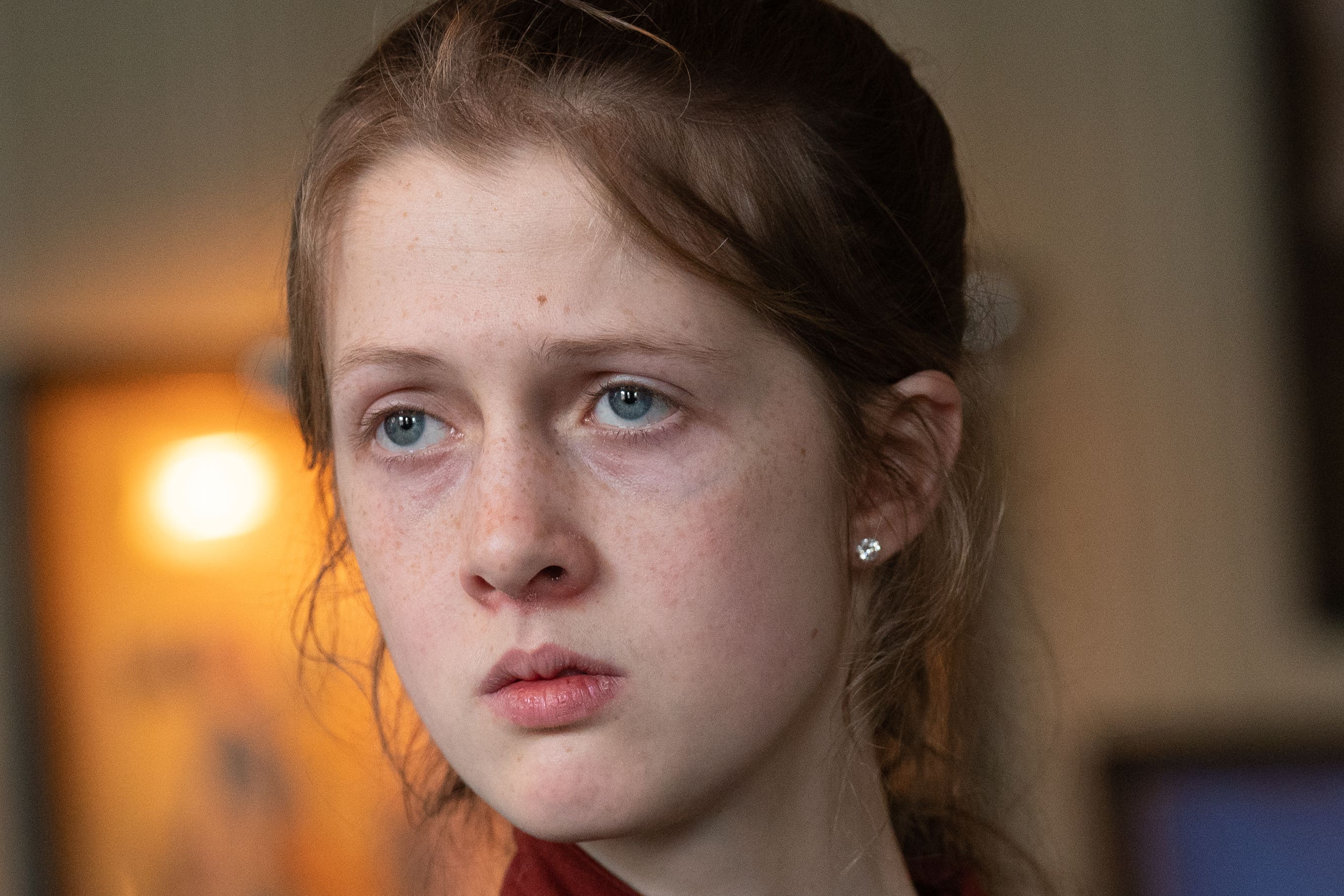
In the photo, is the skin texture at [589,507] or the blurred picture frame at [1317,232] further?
the blurred picture frame at [1317,232]

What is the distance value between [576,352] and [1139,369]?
1.38 metres

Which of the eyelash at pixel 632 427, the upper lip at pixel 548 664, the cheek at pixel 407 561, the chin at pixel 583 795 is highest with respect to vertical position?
the eyelash at pixel 632 427

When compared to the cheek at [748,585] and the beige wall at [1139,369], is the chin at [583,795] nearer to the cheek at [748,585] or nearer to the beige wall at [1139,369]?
the cheek at [748,585]

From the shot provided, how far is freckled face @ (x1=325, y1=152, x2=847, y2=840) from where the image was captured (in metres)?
0.76

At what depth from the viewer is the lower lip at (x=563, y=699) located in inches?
29.8

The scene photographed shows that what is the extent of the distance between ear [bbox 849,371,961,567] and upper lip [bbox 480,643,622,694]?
22 centimetres

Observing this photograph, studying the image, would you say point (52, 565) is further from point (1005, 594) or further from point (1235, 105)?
point (1235, 105)

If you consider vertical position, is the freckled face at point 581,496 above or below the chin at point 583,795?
above

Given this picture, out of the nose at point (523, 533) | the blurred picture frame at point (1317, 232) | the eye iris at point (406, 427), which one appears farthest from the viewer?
the blurred picture frame at point (1317, 232)

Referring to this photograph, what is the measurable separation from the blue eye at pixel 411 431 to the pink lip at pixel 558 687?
158 mm

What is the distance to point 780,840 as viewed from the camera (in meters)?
0.88

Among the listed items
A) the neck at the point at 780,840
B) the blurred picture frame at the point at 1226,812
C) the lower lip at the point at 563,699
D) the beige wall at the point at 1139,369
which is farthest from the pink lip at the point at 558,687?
the blurred picture frame at the point at 1226,812

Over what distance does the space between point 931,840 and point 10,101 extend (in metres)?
1.79

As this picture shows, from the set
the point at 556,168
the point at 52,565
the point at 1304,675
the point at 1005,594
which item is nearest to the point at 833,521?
the point at 556,168
